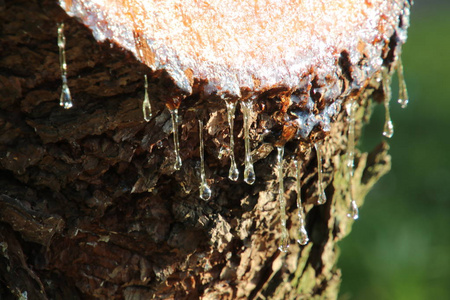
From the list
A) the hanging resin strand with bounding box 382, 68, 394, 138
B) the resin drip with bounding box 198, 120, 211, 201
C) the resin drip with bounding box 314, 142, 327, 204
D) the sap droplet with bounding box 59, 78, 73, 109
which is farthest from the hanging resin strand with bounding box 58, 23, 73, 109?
the hanging resin strand with bounding box 382, 68, 394, 138

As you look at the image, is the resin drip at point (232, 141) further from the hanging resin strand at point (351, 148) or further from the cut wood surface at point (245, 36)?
the hanging resin strand at point (351, 148)

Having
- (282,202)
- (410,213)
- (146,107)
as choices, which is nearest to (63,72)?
(146,107)

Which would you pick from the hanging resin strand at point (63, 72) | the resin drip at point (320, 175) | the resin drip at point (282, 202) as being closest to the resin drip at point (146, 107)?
the hanging resin strand at point (63, 72)

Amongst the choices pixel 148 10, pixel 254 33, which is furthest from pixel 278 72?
pixel 148 10

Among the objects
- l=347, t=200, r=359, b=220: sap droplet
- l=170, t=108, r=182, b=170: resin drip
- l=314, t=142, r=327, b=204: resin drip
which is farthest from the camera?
l=347, t=200, r=359, b=220: sap droplet

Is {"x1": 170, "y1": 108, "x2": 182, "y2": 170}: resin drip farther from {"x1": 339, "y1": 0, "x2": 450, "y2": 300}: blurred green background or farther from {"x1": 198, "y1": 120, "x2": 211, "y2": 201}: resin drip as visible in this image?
{"x1": 339, "y1": 0, "x2": 450, "y2": 300}: blurred green background

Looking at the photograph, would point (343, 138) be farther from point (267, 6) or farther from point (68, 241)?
point (68, 241)
